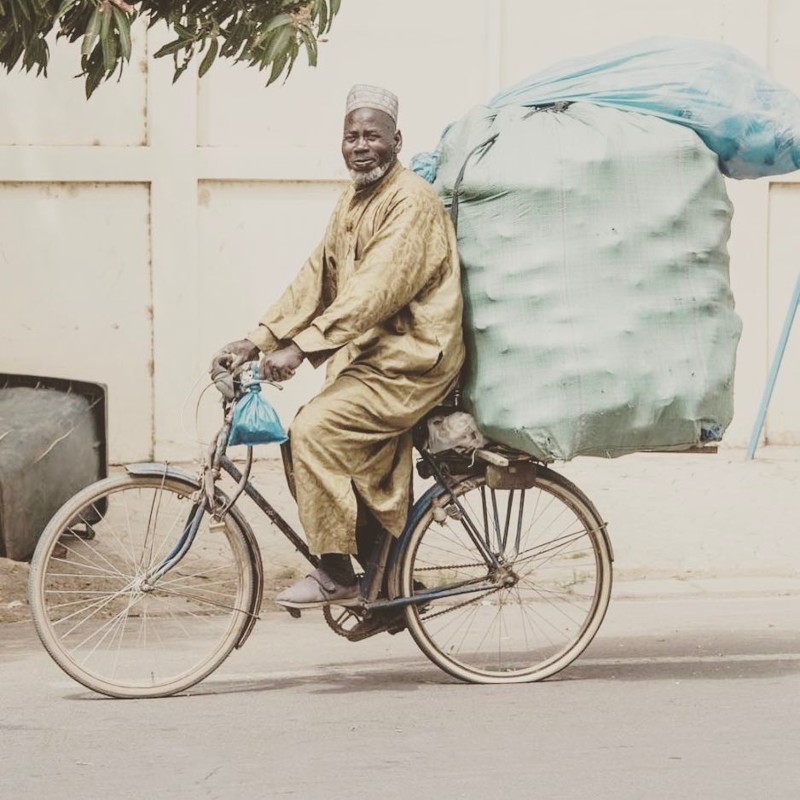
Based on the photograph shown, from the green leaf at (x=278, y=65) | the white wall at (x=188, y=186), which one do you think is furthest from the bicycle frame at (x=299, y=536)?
the white wall at (x=188, y=186)

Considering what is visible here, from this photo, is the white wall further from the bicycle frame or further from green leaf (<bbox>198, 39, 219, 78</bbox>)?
the bicycle frame

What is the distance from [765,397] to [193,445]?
3.34 m

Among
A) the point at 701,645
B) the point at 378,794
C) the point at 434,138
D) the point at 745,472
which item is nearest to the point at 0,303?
the point at 434,138

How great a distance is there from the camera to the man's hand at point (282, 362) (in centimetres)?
539

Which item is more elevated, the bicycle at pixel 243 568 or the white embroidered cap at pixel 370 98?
the white embroidered cap at pixel 370 98

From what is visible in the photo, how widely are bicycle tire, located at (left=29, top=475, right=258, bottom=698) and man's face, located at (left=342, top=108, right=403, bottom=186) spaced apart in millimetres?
1119

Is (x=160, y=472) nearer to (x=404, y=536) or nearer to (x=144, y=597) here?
(x=144, y=597)

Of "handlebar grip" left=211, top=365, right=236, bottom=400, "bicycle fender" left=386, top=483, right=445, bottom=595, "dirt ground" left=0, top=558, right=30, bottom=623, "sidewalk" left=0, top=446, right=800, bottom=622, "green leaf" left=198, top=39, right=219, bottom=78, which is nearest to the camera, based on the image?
"handlebar grip" left=211, top=365, right=236, bottom=400

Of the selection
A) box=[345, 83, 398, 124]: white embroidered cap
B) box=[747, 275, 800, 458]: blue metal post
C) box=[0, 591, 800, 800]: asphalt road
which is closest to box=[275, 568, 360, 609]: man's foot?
box=[0, 591, 800, 800]: asphalt road

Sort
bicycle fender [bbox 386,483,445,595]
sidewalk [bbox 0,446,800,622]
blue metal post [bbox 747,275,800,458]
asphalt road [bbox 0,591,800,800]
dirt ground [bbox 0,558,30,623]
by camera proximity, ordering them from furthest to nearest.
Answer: blue metal post [bbox 747,275,800,458]
sidewalk [bbox 0,446,800,622]
dirt ground [bbox 0,558,30,623]
bicycle fender [bbox 386,483,445,595]
asphalt road [bbox 0,591,800,800]

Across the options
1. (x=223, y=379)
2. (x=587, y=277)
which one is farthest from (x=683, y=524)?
(x=223, y=379)

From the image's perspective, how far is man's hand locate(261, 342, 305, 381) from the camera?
17.7 ft

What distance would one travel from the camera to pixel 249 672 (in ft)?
20.1

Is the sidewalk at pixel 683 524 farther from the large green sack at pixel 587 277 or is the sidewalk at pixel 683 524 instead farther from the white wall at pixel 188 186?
the large green sack at pixel 587 277
